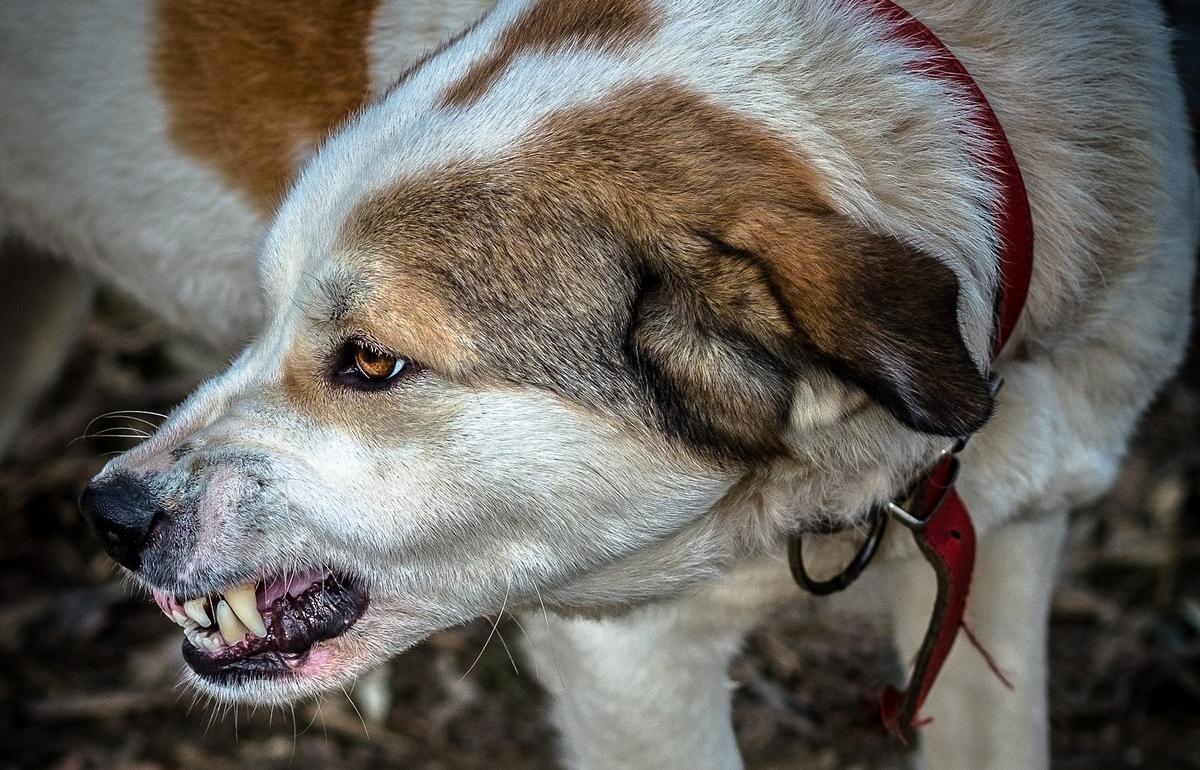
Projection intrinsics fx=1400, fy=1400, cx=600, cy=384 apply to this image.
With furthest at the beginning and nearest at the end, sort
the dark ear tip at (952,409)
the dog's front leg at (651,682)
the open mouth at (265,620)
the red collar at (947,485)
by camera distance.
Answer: the dog's front leg at (651,682) < the open mouth at (265,620) < the red collar at (947,485) < the dark ear tip at (952,409)

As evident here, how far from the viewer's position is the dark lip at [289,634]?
6.63 ft

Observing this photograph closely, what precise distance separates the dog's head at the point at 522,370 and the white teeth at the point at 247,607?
11mm

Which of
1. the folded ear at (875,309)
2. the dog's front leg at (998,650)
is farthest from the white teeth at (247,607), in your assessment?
the dog's front leg at (998,650)

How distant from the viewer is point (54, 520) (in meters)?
4.02

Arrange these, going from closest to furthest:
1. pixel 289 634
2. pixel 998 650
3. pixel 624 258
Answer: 1. pixel 624 258
2. pixel 289 634
3. pixel 998 650

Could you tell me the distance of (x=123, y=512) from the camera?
193cm

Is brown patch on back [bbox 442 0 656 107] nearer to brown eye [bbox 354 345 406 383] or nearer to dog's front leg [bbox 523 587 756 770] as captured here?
brown eye [bbox 354 345 406 383]

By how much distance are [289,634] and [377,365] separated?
0.48 metres

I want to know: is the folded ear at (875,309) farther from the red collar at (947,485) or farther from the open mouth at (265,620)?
the open mouth at (265,620)

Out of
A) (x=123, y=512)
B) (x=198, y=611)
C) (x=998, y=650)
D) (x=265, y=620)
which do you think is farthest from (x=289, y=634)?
(x=998, y=650)

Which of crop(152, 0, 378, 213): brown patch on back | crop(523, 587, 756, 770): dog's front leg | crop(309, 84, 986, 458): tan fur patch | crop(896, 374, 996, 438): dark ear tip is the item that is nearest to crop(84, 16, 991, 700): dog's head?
crop(309, 84, 986, 458): tan fur patch

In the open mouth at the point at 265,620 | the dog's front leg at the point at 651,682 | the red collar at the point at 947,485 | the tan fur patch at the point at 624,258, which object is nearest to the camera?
the tan fur patch at the point at 624,258

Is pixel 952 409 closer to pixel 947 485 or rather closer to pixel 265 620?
pixel 947 485

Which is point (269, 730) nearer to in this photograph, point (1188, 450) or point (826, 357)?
point (826, 357)
